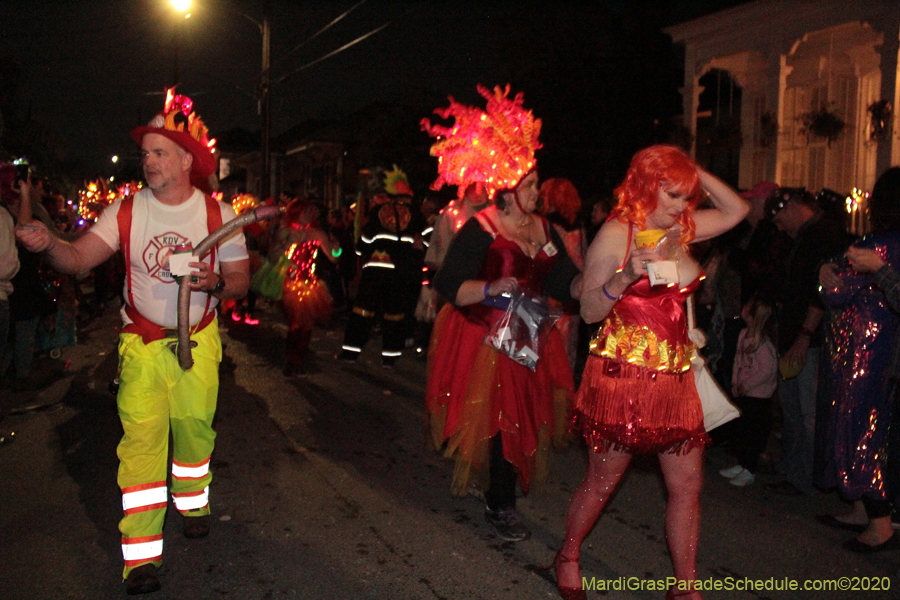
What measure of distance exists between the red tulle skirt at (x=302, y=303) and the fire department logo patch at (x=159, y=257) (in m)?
5.01

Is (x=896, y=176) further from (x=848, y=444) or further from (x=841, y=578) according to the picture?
(x=841, y=578)

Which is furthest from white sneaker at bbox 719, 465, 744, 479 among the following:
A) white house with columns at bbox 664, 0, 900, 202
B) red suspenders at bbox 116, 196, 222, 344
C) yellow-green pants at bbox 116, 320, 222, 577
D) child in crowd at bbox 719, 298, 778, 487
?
white house with columns at bbox 664, 0, 900, 202

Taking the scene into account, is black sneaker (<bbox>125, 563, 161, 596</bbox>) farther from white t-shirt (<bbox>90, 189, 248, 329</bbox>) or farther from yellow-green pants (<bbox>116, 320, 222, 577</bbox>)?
white t-shirt (<bbox>90, 189, 248, 329</bbox>)

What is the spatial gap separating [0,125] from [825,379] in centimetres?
565

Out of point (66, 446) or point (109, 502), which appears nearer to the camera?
point (109, 502)

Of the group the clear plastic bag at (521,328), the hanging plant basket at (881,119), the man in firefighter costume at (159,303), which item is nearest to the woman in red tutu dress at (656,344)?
the clear plastic bag at (521,328)

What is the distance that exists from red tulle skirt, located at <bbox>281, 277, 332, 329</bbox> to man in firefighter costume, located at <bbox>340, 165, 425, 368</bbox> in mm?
716

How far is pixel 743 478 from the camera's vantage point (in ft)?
18.8

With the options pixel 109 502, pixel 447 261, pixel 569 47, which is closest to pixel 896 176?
pixel 447 261

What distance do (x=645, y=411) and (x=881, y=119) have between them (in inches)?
394

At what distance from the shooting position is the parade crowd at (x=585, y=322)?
3578mm

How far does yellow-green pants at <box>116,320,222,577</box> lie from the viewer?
385cm

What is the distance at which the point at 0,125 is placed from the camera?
571cm

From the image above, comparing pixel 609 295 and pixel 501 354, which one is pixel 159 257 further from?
pixel 609 295
